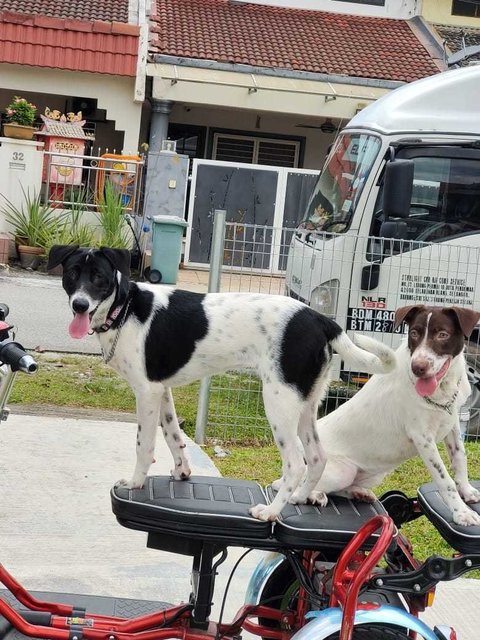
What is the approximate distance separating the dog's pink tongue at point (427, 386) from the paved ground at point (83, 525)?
1.44 metres

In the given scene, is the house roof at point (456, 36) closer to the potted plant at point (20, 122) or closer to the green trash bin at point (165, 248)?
the green trash bin at point (165, 248)

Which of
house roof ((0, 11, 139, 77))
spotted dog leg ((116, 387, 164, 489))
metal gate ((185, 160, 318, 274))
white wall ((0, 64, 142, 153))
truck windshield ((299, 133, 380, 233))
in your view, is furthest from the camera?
white wall ((0, 64, 142, 153))

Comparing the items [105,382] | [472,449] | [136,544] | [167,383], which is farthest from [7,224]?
[167,383]

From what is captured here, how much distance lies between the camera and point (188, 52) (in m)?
19.8

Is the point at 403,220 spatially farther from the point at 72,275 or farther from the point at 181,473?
the point at 72,275

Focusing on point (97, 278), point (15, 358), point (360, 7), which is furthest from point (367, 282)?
point (360, 7)

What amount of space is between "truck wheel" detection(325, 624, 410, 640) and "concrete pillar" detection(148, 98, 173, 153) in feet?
55.0

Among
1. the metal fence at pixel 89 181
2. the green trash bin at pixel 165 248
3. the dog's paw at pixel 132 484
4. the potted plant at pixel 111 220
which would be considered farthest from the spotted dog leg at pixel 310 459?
the metal fence at pixel 89 181

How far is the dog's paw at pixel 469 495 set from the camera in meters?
3.91

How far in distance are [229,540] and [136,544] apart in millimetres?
1938

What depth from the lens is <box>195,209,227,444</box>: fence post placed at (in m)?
7.12

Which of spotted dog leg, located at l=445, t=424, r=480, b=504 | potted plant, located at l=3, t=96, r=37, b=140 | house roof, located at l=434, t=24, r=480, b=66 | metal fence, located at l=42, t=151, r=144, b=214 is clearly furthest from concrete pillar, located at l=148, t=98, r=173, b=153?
spotted dog leg, located at l=445, t=424, r=480, b=504

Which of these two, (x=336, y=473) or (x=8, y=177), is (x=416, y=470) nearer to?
(x=336, y=473)

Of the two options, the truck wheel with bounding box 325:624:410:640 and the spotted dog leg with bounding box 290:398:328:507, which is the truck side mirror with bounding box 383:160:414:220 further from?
the truck wheel with bounding box 325:624:410:640
